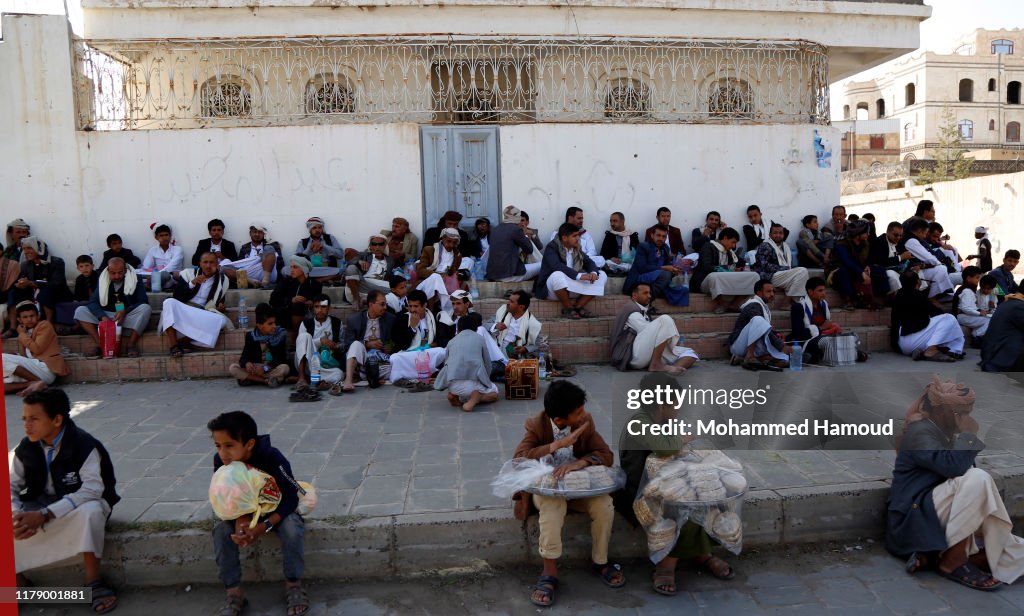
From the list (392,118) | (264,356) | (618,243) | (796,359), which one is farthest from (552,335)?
(392,118)

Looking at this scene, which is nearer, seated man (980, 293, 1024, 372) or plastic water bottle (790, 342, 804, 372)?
seated man (980, 293, 1024, 372)

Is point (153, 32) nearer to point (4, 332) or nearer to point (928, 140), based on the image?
point (4, 332)

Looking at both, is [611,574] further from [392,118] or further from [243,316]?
[392,118]

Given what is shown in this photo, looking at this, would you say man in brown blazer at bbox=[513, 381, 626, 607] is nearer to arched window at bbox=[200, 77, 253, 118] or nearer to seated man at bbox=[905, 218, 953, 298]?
seated man at bbox=[905, 218, 953, 298]

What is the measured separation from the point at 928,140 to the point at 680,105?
40338 mm

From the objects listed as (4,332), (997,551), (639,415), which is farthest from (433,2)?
(997,551)

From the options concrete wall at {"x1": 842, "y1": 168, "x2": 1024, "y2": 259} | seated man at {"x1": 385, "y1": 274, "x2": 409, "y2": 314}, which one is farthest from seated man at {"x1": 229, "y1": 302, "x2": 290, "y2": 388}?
concrete wall at {"x1": 842, "y1": 168, "x2": 1024, "y2": 259}

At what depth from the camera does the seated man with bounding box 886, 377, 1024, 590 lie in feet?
11.1

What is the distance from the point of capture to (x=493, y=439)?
5.24 metres

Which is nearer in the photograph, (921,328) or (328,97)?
(921,328)

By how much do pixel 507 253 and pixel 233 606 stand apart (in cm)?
613

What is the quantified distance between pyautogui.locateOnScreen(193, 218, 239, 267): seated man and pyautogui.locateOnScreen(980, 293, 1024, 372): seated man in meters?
9.45

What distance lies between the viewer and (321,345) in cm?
717

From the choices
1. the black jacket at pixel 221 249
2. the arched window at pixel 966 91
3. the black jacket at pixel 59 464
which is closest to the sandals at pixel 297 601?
the black jacket at pixel 59 464
